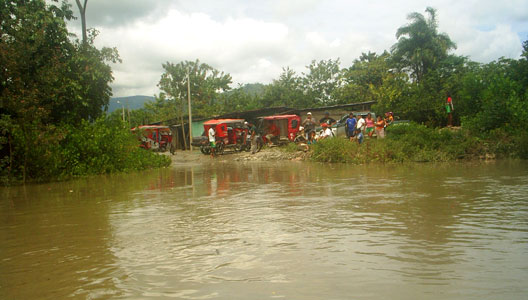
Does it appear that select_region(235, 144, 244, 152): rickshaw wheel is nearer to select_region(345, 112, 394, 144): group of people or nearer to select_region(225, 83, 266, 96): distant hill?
select_region(345, 112, 394, 144): group of people

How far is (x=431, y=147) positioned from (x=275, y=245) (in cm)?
1229

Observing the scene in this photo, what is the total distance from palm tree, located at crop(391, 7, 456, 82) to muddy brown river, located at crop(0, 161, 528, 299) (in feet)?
86.3

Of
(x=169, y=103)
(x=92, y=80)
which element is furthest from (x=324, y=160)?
(x=169, y=103)

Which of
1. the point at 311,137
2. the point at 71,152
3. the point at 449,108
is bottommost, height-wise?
the point at 71,152

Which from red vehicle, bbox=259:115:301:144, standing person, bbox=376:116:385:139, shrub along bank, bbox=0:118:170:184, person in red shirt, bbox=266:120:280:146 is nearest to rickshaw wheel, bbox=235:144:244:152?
red vehicle, bbox=259:115:301:144

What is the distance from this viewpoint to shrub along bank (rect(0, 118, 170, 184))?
443 inches

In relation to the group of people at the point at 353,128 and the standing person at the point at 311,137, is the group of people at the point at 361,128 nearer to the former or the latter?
the group of people at the point at 353,128

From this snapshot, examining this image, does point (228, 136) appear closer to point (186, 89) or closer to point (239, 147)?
point (239, 147)

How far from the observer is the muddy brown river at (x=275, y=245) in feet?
10.6

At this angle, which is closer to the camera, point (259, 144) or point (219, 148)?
point (259, 144)

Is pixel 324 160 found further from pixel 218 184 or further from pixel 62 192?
pixel 62 192

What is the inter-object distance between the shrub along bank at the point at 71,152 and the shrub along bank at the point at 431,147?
7368mm

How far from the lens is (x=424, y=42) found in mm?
32781

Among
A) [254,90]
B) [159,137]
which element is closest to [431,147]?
[159,137]
